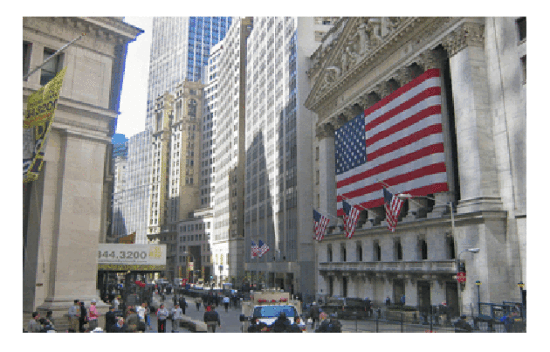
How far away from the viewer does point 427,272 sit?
3641 centimetres

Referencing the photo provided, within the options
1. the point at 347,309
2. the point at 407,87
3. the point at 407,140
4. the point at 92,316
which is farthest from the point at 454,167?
the point at 92,316

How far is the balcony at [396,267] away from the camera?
34.7 metres

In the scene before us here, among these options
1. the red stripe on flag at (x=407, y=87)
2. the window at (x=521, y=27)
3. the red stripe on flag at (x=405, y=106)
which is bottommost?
the red stripe on flag at (x=405, y=106)

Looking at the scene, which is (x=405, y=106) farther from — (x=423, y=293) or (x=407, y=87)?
(x=423, y=293)

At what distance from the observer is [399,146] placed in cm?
4038

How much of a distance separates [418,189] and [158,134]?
14061 centimetres

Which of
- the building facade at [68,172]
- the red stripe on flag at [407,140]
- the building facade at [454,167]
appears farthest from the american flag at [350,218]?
the building facade at [68,172]

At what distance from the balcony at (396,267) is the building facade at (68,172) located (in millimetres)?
23013

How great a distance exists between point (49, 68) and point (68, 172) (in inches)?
219

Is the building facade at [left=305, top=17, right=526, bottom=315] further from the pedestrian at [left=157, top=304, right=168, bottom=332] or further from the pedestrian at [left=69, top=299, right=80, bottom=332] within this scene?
the pedestrian at [left=69, top=299, right=80, bottom=332]

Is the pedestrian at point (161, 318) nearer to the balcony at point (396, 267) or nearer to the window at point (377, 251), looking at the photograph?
the balcony at point (396, 267)

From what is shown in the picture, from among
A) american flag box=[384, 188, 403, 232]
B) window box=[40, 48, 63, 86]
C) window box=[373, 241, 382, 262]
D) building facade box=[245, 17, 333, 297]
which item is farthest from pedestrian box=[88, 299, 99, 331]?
building facade box=[245, 17, 333, 297]

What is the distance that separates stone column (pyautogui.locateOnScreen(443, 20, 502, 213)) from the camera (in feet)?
105
